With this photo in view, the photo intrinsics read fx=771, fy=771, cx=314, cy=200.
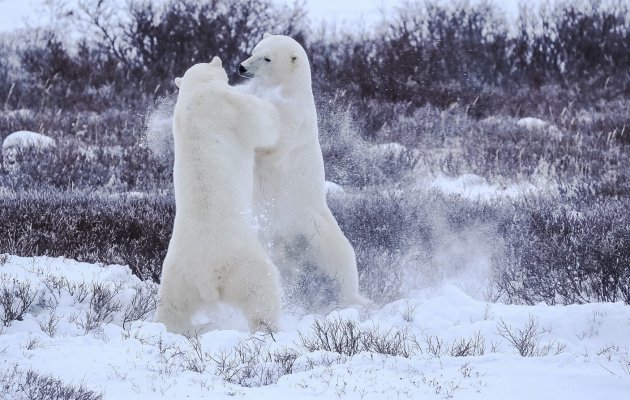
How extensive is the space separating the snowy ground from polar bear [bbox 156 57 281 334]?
13cm

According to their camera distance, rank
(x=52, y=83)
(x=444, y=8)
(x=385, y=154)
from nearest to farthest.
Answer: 1. (x=385, y=154)
2. (x=52, y=83)
3. (x=444, y=8)

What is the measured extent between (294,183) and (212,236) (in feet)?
2.61

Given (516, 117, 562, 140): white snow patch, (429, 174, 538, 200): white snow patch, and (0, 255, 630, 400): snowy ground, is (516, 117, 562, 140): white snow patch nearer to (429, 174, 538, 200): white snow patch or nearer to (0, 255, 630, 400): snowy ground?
(429, 174, 538, 200): white snow patch

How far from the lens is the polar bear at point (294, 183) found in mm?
3502

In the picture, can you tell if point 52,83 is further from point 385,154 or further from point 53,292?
point 53,292

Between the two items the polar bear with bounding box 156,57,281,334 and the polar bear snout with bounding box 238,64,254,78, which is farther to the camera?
the polar bear snout with bounding box 238,64,254,78

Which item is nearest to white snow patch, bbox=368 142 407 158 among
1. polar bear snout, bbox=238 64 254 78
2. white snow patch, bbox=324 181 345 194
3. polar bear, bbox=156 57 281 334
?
white snow patch, bbox=324 181 345 194

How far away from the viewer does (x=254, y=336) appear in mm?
2791

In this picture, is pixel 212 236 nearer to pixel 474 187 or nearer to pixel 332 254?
pixel 332 254

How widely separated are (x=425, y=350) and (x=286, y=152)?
3.74 ft

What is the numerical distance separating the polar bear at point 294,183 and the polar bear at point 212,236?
45 cm

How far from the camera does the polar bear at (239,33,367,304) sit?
3.50 meters

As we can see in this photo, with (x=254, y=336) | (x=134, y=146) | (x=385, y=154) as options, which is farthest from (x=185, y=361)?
(x=134, y=146)

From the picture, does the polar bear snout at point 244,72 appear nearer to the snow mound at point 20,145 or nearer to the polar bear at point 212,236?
the polar bear at point 212,236
